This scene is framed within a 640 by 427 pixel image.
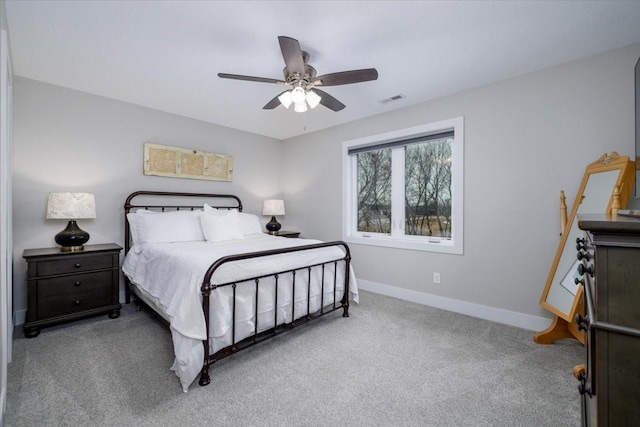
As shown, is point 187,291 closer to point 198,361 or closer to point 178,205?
point 198,361

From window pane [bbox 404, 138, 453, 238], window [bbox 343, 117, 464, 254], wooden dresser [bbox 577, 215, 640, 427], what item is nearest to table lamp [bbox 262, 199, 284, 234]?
window [bbox 343, 117, 464, 254]

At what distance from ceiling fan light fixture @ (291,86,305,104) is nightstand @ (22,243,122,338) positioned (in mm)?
2360

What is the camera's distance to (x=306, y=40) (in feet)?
6.97

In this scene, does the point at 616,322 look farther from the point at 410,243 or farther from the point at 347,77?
the point at 410,243

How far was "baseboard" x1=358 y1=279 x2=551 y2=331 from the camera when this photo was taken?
8.64ft

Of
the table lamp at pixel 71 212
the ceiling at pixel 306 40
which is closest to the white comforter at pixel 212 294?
the table lamp at pixel 71 212

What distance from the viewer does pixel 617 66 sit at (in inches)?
87.7

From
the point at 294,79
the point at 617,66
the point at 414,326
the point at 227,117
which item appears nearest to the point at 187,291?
the point at 294,79

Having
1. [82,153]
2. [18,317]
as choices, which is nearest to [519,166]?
[82,153]

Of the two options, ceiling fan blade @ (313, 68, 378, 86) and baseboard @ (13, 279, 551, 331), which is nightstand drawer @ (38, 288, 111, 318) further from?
ceiling fan blade @ (313, 68, 378, 86)

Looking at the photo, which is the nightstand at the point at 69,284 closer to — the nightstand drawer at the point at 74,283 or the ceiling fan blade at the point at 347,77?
the nightstand drawer at the point at 74,283

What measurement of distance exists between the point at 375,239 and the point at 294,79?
2.37 m

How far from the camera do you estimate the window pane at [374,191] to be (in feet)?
12.7

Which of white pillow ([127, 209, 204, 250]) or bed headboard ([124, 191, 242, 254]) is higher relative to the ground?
bed headboard ([124, 191, 242, 254])
